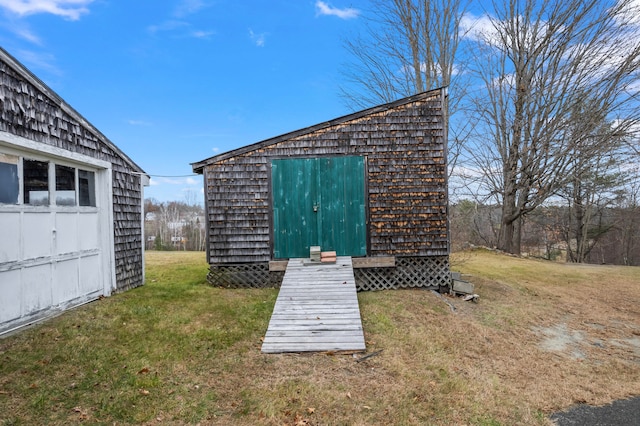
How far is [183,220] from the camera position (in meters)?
32.1

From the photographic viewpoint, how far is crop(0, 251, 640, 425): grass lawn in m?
3.34

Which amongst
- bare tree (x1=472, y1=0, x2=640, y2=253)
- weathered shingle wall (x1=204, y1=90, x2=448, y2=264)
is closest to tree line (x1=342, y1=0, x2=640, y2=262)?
bare tree (x1=472, y1=0, x2=640, y2=253)

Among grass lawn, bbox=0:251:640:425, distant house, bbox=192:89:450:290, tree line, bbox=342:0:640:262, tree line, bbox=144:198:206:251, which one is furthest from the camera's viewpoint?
tree line, bbox=144:198:206:251

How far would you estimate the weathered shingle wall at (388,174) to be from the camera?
7977 millimetres

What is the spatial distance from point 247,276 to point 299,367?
4.10m

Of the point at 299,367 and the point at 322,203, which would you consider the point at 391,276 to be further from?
the point at 299,367

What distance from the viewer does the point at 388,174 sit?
26.2 ft

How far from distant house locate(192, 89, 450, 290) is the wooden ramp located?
38.8 inches

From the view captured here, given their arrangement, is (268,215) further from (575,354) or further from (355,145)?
(575,354)

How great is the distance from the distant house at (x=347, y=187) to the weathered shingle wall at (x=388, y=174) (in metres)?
0.02

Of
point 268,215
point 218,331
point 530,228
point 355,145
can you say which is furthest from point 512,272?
point 530,228

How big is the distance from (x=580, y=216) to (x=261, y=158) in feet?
65.2

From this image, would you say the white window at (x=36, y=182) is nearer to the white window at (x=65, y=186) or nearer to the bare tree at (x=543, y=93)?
the white window at (x=65, y=186)

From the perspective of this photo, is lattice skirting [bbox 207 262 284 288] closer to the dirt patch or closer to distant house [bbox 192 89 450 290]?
distant house [bbox 192 89 450 290]
